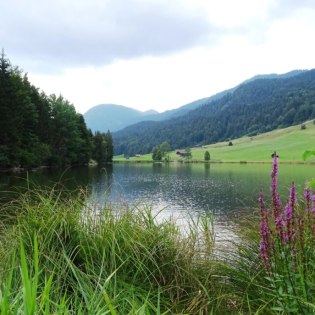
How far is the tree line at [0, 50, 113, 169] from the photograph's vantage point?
54.4 metres

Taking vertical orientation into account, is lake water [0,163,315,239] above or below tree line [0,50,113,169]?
below

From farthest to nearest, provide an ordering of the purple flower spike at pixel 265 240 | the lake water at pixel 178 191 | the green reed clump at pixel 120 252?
the lake water at pixel 178 191 < the green reed clump at pixel 120 252 < the purple flower spike at pixel 265 240

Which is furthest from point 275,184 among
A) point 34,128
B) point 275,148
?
point 275,148

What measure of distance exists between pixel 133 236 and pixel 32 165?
61.4 metres

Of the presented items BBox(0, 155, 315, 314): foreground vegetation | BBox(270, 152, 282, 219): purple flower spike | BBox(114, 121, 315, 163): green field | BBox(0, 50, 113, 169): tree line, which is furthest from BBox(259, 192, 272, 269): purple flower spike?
BBox(114, 121, 315, 163): green field

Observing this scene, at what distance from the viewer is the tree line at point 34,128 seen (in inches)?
2142

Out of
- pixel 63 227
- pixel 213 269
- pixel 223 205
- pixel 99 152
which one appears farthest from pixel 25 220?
pixel 99 152

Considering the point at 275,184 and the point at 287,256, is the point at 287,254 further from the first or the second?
the point at 275,184

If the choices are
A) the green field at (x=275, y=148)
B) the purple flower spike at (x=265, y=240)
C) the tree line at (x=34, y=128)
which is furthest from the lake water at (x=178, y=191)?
the green field at (x=275, y=148)

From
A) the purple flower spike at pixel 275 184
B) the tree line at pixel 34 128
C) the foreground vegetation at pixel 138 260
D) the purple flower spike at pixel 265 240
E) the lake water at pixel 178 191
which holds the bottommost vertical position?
the lake water at pixel 178 191

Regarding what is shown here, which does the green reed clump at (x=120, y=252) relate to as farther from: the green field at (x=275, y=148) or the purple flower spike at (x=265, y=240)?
the green field at (x=275, y=148)

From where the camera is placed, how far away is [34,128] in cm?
7081

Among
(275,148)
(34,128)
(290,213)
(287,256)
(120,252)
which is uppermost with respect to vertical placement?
(34,128)

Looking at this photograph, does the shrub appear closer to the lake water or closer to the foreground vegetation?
the lake water
